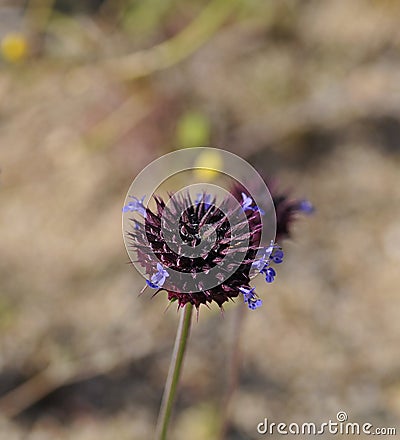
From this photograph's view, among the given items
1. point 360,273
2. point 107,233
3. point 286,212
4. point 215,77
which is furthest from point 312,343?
point 215,77

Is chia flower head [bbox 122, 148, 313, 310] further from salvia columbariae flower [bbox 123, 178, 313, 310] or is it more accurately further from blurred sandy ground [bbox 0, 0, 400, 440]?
blurred sandy ground [bbox 0, 0, 400, 440]

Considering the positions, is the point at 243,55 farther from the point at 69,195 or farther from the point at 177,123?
the point at 69,195

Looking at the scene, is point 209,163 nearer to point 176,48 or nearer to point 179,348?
point 176,48

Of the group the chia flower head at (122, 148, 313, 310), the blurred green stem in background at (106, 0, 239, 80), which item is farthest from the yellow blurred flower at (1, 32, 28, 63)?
the chia flower head at (122, 148, 313, 310)

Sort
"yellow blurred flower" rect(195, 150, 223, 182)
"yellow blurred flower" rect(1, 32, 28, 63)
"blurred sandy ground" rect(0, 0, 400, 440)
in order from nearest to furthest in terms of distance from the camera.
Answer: "blurred sandy ground" rect(0, 0, 400, 440) < "yellow blurred flower" rect(195, 150, 223, 182) < "yellow blurred flower" rect(1, 32, 28, 63)

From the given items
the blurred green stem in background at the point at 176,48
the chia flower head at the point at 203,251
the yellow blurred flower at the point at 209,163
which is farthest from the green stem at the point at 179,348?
the blurred green stem in background at the point at 176,48
